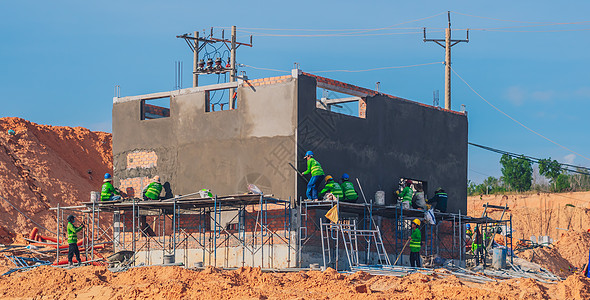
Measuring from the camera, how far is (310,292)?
17984 millimetres

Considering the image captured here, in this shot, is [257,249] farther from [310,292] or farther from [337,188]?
[310,292]

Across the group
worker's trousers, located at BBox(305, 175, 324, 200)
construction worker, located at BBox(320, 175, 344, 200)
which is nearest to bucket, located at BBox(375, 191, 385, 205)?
construction worker, located at BBox(320, 175, 344, 200)

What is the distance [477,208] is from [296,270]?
116 ft

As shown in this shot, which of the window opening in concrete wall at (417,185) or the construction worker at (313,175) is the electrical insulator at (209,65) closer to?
the window opening in concrete wall at (417,185)

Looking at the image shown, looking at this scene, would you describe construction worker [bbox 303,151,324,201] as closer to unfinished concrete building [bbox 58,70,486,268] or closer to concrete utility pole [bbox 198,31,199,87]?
unfinished concrete building [bbox 58,70,486,268]

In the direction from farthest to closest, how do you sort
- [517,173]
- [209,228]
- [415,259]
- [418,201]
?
[517,173] < [418,201] < [209,228] < [415,259]

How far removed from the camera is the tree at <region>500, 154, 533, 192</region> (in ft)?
202

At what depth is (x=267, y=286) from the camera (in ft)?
61.6

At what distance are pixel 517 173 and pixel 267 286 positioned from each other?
46672 millimetres

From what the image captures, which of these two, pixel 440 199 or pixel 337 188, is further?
pixel 440 199

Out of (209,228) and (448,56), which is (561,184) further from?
(209,228)

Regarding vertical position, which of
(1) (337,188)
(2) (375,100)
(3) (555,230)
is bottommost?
(3) (555,230)

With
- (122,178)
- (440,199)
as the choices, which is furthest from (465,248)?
(122,178)

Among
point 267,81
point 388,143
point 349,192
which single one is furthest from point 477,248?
point 267,81
